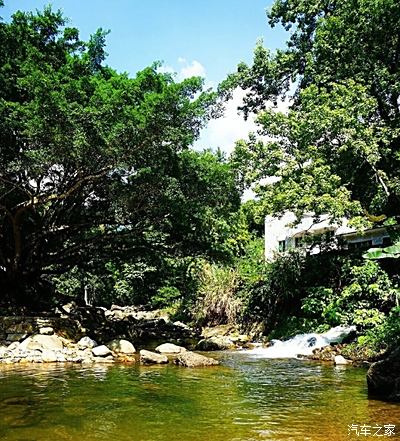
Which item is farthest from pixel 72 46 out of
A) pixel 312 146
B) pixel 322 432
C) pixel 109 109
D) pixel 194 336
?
pixel 322 432

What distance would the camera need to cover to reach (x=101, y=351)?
15289 millimetres

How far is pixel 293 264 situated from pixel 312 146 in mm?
5338

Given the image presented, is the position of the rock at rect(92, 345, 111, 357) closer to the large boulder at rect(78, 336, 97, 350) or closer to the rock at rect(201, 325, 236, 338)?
the large boulder at rect(78, 336, 97, 350)

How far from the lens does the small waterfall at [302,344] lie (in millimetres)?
16844

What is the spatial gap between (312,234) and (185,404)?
1609 centimetres

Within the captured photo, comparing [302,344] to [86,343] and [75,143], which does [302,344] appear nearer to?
[86,343]

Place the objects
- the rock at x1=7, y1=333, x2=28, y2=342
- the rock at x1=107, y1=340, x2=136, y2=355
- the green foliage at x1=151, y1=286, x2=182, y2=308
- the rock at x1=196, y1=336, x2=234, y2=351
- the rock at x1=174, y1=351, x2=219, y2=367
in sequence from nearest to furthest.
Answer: the rock at x1=174, y1=351, x2=219, y2=367
the rock at x1=7, y1=333, x2=28, y2=342
the rock at x1=107, y1=340, x2=136, y2=355
the rock at x1=196, y1=336, x2=234, y2=351
the green foliage at x1=151, y1=286, x2=182, y2=308

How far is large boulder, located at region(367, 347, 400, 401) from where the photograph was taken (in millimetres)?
8391

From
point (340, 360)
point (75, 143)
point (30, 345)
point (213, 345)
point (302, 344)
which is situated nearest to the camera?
point (75, 143)

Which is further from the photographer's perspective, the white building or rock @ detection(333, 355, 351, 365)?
the white building

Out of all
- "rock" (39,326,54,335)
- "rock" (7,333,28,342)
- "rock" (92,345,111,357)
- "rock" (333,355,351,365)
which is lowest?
"rock" (333,355,351,365)

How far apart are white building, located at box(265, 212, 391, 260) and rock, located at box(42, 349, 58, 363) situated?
29.3ft

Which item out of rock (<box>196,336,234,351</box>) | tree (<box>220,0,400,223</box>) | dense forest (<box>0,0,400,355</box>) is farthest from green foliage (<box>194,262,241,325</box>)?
tree (<box>220,0,400,223</box>)

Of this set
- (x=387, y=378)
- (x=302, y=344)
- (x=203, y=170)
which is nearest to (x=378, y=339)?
(x=302, y=344)
